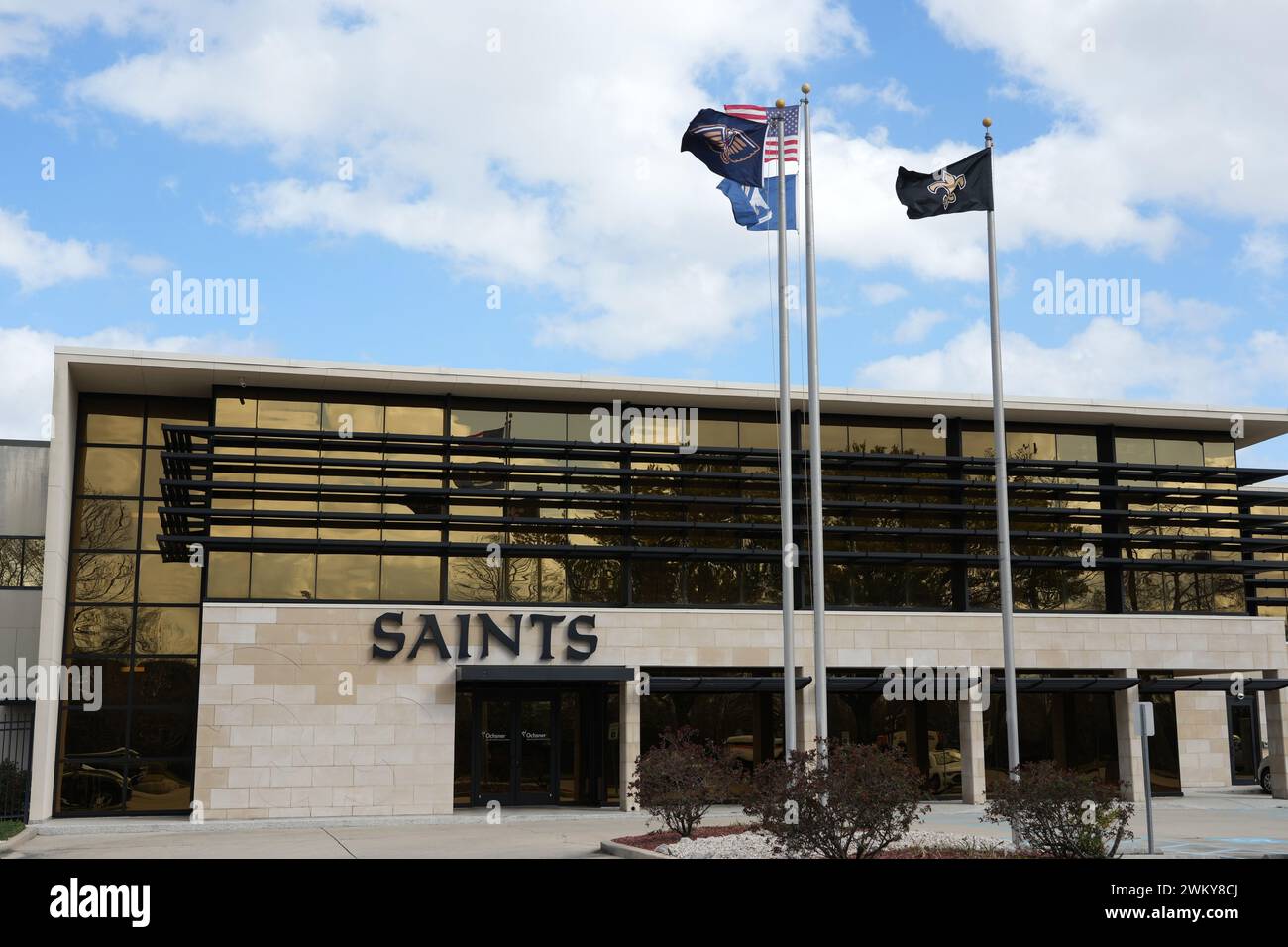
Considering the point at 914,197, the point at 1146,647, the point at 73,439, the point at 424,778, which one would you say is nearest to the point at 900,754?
the point at 914,197

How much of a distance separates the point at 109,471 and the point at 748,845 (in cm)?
1895

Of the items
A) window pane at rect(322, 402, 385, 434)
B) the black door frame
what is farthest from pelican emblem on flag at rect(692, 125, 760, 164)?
the black door frame

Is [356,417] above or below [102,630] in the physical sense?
above

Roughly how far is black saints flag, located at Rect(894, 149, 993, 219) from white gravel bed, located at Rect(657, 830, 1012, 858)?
11.6 metres

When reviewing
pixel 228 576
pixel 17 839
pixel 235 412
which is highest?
pixel 235 412

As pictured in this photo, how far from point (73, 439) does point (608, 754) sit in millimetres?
14785

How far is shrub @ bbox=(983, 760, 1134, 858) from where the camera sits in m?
16.8

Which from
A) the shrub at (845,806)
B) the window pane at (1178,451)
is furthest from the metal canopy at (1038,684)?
the shrub at (845,806)

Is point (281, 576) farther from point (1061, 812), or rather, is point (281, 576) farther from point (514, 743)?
point (1061, 812)

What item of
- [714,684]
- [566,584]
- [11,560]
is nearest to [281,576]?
[566,584]

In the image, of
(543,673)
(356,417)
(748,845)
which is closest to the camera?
(748,845)

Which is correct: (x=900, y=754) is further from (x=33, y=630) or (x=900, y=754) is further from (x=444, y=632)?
(x=33, y=630)

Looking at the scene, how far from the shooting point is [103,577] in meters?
30.0

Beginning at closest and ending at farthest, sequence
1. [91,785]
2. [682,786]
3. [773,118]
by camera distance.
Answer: [682,786], [773,118], [91,785]
